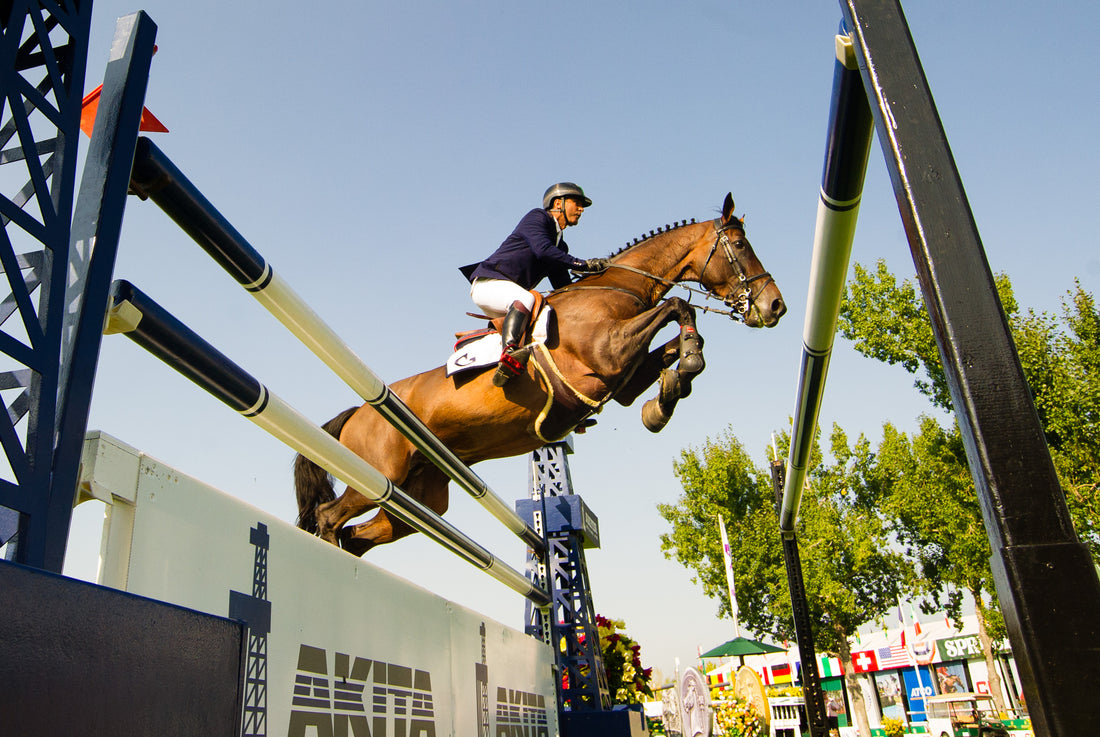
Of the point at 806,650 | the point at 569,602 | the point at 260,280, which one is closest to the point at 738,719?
the point at 806,650

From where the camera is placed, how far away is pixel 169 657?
0.81 m

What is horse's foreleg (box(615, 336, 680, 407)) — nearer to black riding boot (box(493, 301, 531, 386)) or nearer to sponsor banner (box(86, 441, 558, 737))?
black riding boot (box(493, 301, 531, 386))

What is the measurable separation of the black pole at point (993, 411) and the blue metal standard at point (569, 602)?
4.39 m

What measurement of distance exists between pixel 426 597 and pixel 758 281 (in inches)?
114

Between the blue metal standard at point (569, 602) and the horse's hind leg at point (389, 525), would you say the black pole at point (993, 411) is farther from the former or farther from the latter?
the blue metal standard at point (569, 602)

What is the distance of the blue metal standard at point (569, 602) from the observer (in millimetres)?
5312

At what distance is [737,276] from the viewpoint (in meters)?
4.52

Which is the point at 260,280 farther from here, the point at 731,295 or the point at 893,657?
the point at 893,657

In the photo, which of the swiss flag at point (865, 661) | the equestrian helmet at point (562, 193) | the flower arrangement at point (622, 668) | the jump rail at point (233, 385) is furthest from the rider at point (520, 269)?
the swiss flag at point (865, 661)

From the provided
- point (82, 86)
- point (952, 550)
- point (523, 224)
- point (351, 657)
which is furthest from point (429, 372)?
point (952, 550)

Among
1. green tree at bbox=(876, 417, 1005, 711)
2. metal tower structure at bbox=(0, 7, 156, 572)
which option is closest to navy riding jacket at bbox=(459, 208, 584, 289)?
metal tower structure at bbox=(0, 7, 156, 572)

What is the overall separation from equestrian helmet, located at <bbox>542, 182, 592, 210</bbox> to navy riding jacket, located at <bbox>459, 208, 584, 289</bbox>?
0.93 feet

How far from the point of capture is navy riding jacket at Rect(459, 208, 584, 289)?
4297 mm

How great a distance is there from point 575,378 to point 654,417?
19.4 inches
